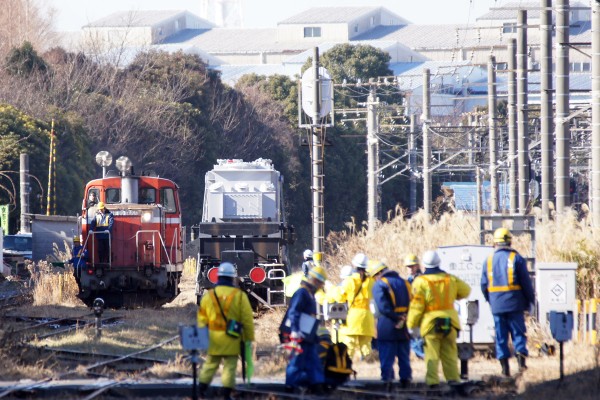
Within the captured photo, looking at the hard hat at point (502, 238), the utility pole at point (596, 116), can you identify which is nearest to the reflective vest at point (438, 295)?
the hard hat at point (502, 238)

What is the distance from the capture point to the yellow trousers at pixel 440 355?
13.9 metres

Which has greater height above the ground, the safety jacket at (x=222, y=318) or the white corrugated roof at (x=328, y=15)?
the white corrugated roof at (x=328, y=15)

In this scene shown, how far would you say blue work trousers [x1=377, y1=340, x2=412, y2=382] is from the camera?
14.5 m

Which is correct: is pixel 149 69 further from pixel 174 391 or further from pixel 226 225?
pixel 174 391

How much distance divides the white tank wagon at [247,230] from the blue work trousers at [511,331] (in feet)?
31.5

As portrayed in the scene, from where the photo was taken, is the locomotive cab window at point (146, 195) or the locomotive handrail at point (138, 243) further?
the locomotive cab window at point (146, 195)

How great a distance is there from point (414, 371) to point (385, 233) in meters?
10.3

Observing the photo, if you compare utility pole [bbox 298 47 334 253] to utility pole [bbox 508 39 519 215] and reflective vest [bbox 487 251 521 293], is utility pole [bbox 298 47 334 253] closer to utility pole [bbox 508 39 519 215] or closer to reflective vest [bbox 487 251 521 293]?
utility pole [bbox 508 39 519 215]

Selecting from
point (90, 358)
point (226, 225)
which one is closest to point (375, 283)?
point (90, 358)

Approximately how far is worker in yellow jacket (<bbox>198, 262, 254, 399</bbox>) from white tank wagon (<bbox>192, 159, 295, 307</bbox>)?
420 inches

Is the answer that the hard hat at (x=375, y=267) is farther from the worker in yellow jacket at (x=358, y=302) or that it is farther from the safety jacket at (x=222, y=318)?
the safety jacket at (x=222, y=318)

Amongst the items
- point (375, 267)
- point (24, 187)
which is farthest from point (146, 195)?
point (375, 267)

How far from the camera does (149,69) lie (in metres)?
56.5

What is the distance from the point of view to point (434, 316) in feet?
45.4
